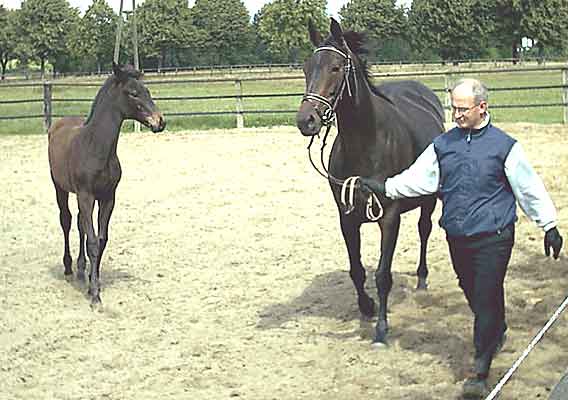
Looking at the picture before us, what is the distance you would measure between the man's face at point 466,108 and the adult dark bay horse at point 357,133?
1.07 meters

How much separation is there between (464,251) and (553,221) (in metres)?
0.47

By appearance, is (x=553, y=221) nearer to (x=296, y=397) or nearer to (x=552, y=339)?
(x=552, y=339)

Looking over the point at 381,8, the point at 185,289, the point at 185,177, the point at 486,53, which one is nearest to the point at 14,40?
the point at 381,8

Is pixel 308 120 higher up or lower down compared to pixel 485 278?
higher up

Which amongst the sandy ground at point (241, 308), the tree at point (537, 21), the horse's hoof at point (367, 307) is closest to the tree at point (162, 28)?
the tree at point (537, 21)

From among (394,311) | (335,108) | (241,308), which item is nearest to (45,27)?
(241,308)

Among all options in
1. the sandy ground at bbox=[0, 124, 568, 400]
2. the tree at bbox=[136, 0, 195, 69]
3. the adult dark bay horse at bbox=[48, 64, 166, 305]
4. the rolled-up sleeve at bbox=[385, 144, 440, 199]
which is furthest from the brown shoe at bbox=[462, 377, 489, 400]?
the tree at bbox=[136, 0, 195, 69]

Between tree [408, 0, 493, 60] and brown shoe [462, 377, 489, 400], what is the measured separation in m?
54.3

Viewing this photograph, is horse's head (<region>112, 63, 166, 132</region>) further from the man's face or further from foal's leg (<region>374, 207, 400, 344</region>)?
the man's face

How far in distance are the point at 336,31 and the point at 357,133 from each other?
69 cm

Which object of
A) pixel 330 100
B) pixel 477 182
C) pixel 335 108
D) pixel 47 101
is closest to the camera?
pixel 477 182

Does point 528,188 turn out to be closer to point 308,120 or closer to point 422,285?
A: point 308,120

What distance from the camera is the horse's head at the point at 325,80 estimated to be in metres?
5.09

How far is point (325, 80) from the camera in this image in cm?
531
